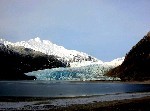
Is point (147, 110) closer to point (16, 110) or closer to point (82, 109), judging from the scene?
point (82, 109)

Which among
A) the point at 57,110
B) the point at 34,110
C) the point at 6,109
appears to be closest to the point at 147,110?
the point at 57,110

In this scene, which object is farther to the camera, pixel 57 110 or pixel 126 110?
pixel 57 110

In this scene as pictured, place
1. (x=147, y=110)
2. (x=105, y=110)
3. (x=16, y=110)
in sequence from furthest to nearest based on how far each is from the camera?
1. (x=16, y=110)
2. (x=105, y=110)
3. (x=147, y=110)

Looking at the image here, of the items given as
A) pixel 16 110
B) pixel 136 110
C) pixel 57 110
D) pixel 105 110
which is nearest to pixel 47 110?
pixel 57 110

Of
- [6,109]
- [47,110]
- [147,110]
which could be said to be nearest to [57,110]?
[47,110]

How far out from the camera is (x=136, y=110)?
4812cm

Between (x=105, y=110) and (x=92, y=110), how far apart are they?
1.98m

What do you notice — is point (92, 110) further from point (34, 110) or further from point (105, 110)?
point (34, 110)

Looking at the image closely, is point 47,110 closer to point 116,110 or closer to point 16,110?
point 16,110

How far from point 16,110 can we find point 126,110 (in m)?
Answer: 17.2

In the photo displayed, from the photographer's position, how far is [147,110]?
154 ft

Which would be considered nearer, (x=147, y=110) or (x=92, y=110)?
(x=147, y=110)

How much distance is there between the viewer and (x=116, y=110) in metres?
49.6

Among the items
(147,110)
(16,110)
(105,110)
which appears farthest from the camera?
(16,110)
